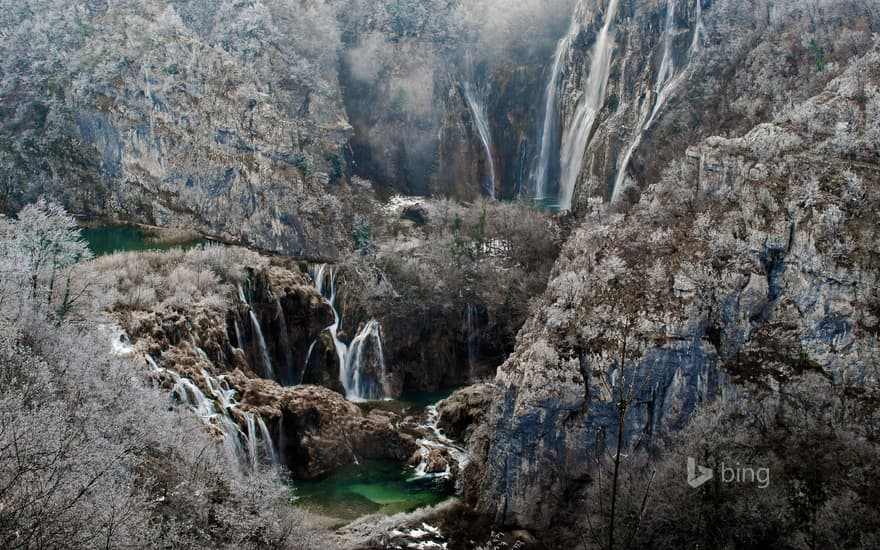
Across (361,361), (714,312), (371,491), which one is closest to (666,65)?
(714,312)

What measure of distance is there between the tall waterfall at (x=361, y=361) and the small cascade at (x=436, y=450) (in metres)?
5.29

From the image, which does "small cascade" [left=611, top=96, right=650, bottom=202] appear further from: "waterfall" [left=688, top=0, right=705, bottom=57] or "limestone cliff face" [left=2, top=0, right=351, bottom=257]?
"limestone cliff face" [left=2, top=0, right=351, bottom=257]

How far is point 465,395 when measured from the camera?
40344 mm

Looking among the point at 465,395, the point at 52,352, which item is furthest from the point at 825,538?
the point at 52,352

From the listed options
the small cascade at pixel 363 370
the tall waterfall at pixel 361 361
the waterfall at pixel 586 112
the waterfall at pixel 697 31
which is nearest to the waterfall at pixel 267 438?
the tall waterfall at pixel 361 361

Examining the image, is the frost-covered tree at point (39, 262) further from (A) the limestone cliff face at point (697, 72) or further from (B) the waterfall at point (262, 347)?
(A) the limestone cliff face at point (697, 72)

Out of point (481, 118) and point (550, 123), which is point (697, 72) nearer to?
point (550, 123)

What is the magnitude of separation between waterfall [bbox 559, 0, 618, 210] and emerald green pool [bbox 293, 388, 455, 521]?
90.0 feet

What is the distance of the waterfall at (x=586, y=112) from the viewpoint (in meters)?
55.2

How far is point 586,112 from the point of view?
57094 millimetres

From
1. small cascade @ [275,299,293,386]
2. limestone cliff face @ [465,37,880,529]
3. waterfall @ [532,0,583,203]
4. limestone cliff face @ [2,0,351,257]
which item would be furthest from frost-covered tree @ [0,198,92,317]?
waterfall @ [532,0,583,203]

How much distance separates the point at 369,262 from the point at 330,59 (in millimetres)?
28735

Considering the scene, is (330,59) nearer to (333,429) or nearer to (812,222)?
(333,429)

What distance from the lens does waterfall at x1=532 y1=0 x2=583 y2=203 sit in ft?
206
